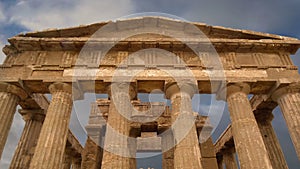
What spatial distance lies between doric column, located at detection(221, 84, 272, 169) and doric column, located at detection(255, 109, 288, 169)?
3.64 meters

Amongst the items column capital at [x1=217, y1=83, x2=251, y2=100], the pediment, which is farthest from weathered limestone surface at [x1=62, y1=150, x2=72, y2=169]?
column capital at [x1=217, y1=83, x2=251, y2=100]

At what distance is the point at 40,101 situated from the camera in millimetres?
15367

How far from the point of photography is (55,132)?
35.7ft

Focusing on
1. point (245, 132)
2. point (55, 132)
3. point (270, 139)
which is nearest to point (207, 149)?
point (270, 139)

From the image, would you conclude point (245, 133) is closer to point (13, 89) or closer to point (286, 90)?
point (286, 90)

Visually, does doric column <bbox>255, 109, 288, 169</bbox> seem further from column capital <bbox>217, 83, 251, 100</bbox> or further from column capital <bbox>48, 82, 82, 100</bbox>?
column capital <bbox>48, 82, 82, 100</bbox>

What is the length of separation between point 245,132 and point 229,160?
940 cm

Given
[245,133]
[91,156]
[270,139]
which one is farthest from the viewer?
[91,156]

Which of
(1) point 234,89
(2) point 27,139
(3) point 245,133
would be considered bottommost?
(3) point 245,133

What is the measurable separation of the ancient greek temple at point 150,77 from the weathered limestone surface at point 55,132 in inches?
1.9

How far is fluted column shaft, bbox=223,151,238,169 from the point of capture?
19.3 metres

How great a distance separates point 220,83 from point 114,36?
6848 mm

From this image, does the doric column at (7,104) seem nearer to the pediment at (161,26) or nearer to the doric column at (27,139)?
the doric column at (27,139)

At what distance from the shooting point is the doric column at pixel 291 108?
11371mm
